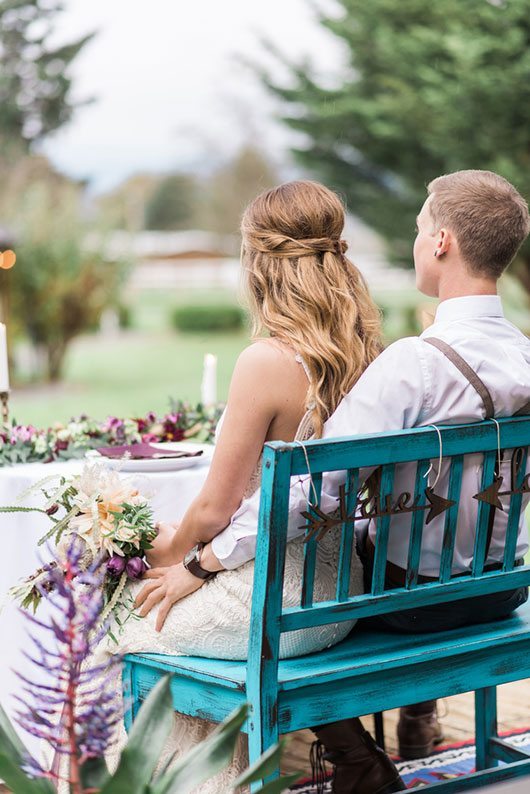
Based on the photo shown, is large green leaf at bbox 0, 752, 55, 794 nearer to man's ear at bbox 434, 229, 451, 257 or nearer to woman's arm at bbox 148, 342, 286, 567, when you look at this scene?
woman's arm at bbox 148, 342, 286, 567

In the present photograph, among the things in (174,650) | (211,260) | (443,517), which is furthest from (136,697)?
(211,260)

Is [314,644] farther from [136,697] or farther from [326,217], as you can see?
[326,217]

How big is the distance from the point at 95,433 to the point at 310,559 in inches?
57.5

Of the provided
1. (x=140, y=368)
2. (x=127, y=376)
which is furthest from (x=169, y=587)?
(x=140, y=368)

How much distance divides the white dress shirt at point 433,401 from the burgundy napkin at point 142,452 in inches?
29.7

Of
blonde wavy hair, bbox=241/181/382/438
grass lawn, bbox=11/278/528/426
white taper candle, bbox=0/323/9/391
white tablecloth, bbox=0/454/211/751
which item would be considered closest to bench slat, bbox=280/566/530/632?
blonde wavy hair, bbox=241/181/382/438

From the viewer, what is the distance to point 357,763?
8.56 feet

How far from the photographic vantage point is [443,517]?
7.82 ft

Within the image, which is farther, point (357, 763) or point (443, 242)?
point (357, 763)

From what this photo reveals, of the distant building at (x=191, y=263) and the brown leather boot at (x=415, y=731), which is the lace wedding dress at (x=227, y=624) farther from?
the distant building at (x=191, y=263)

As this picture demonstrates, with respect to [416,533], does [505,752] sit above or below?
below

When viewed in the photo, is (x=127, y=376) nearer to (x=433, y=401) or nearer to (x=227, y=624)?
(x=227, y=624)

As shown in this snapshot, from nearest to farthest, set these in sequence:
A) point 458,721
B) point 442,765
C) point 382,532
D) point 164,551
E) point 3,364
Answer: point 382,532, point 164,551, point 442,765, point 3,364, point 458,721

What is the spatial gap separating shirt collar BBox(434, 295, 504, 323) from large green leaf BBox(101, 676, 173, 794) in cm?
136
